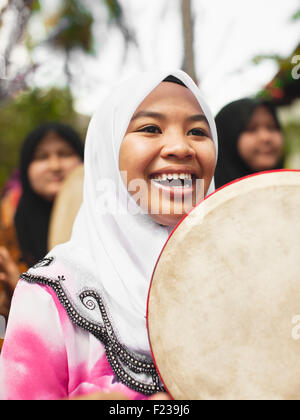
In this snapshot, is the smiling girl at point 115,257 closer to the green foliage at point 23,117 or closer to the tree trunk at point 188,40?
the tree trunk at point 188,40

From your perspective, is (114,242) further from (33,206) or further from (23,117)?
(23,117)


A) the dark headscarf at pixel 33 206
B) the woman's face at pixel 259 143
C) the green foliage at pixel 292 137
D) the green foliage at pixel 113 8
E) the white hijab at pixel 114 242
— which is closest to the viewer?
the white hijab at pixel 114 242

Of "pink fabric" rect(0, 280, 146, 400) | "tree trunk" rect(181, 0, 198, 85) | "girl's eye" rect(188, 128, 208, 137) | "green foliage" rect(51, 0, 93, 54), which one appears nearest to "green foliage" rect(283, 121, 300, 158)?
"tree trunk" rect(181, 0, 198, 85)

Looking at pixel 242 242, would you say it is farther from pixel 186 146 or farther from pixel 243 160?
pixel 243 160

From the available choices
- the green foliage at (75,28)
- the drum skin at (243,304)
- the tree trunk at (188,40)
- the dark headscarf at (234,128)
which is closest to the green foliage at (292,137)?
the tree trunk at (188,40)

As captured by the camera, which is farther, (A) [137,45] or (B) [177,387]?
(A) [137,45]

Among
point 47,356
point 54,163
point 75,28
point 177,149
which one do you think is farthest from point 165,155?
point 75,28

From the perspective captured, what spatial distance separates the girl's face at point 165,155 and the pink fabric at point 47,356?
12.4 inches

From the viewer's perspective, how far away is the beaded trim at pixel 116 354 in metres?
0.91

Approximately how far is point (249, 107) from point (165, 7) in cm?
466

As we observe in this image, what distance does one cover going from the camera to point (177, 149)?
0.95 meters

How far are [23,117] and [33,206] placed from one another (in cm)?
738

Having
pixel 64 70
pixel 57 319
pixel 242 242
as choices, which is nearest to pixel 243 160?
pixel 242 242

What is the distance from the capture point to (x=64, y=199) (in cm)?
176
